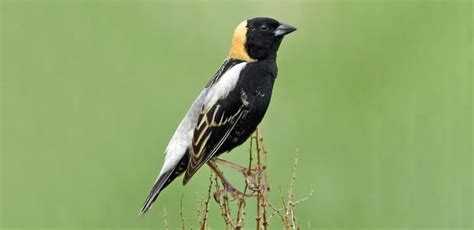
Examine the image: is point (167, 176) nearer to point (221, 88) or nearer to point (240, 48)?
point (221, 88)

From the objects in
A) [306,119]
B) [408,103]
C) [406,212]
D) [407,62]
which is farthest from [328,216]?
[407,62]

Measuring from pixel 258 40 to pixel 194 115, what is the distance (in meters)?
0.46

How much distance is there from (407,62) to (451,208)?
8.86 feet

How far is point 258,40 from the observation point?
14.0 ft

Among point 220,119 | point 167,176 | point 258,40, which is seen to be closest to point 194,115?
point 220,119

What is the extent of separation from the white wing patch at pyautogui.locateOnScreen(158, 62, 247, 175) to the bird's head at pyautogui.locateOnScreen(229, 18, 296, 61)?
0.14 m

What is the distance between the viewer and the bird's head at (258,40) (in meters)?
4.27

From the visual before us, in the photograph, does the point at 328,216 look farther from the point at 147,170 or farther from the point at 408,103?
the point at 408,103

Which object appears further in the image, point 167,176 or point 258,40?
point 258,40

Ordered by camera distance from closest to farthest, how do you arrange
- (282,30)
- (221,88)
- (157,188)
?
1. (157,188)
2. (221,88)
3. (282,30)

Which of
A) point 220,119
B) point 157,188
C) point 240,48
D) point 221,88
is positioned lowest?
point 157,188

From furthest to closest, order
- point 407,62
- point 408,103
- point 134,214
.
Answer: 1. point 407,62
2. point 408,103
3. point 134,214

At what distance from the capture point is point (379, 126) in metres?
8.34

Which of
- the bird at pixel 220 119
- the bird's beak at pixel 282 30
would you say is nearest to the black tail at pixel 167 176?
the bird at pixel 220 119
